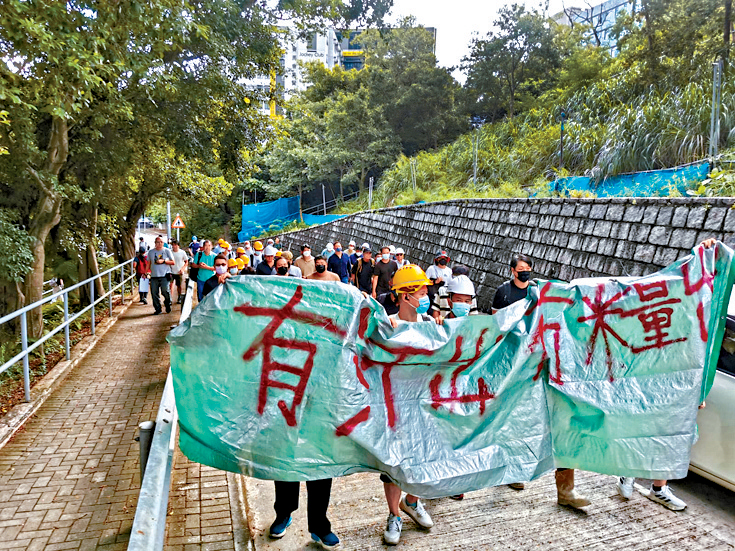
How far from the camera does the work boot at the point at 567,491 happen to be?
397cm

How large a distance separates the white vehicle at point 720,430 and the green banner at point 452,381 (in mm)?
167

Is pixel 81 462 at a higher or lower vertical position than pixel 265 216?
lower

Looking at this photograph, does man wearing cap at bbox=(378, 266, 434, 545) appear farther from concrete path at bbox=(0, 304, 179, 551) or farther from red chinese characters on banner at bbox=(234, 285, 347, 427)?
concrete path at bbox=(0, 304, 179, 551)

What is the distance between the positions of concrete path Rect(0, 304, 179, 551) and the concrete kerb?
7 centimetres

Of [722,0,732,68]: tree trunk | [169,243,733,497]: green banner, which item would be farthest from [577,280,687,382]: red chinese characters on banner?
[722,0,732,68]: tree trunk

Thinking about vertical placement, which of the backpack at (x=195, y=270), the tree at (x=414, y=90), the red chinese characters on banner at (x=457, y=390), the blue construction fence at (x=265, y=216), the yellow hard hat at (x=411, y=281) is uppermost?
the tree at (x=414, y=90)

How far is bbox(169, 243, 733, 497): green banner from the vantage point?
3.16 metres

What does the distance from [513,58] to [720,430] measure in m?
27.2

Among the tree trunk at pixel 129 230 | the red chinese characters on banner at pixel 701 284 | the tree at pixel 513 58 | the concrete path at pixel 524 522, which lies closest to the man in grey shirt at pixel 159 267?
the concrete path at pixel 524 522

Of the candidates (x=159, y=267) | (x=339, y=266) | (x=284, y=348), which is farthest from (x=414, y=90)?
(x=284, y=348)

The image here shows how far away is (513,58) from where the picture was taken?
2792 centimetres

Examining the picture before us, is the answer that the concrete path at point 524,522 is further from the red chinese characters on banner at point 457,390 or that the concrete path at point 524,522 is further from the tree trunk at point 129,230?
the tree trunk at point 129,230

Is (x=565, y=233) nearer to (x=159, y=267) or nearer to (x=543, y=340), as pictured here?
(x=543, y=340)

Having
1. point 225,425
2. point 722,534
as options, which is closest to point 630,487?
point 722,534
